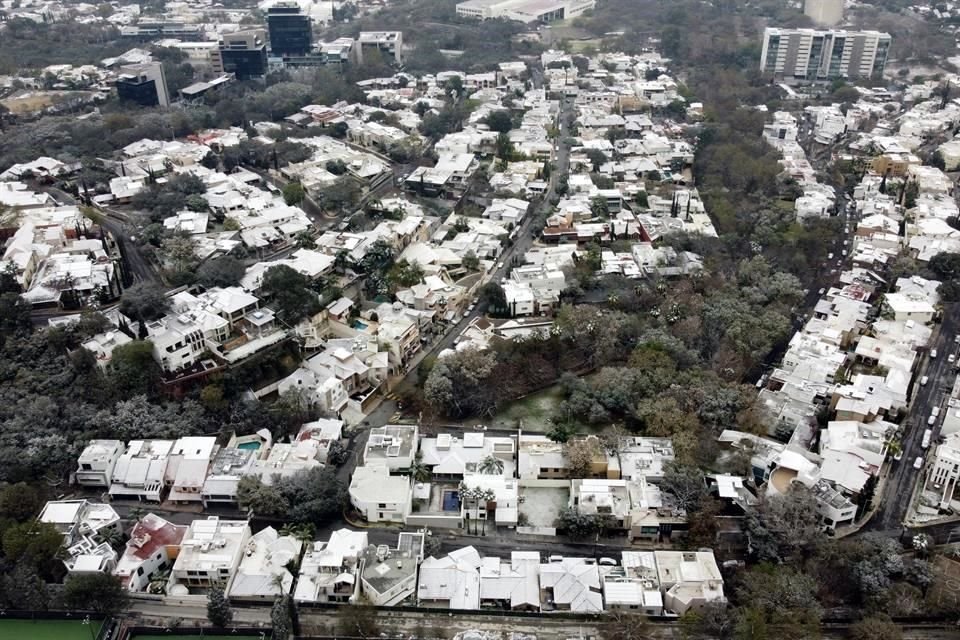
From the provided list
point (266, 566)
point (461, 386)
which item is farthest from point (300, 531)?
point (461, 386)

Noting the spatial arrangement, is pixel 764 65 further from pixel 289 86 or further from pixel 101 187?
pixel 101 187

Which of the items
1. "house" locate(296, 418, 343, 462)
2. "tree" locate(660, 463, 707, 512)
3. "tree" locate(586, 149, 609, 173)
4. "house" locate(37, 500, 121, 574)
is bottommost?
"house" locate(37, 500, 121, 574)

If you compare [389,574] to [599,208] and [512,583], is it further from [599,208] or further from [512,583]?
[599,208]

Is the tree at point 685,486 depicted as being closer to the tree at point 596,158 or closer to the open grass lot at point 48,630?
the open grass lot at point 48,630

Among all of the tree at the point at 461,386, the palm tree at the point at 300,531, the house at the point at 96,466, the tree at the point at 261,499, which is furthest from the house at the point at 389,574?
the house at the point at 96,466

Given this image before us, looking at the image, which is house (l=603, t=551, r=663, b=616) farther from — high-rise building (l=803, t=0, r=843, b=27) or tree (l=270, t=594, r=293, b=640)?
high-rise building (l=803, t=0, r=843, b=27)

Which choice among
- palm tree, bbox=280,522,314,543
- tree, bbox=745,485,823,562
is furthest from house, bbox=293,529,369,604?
tree, bbox=745,485,823,562
